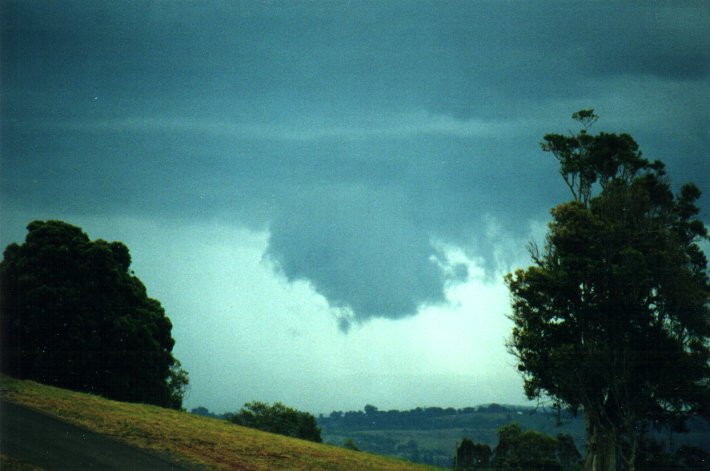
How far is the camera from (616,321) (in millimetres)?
34094

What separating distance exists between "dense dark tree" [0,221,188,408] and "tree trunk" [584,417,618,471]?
896 inches

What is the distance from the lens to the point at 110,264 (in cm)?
3959

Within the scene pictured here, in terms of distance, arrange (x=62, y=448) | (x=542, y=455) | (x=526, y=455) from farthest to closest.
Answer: (x=526, y=455)
(x=542, y=455)
(x=62, y=448)

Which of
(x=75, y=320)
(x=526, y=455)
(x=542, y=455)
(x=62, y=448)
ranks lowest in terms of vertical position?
(x=526, y=455)

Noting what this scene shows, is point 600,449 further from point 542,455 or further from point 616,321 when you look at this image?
point 542,455

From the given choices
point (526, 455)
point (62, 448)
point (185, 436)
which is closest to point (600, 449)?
point (526, 455)

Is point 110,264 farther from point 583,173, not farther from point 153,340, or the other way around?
point 583,173

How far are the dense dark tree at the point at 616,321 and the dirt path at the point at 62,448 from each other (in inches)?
835

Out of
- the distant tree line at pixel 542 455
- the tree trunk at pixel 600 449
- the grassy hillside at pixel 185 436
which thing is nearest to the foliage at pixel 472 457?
the distant tree line at pixel 542 455

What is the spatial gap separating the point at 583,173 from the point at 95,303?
27895 millimetres

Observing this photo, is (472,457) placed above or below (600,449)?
below

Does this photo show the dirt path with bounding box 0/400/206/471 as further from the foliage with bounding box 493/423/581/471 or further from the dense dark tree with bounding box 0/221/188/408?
the foliage with bounding box 493/423/581/471

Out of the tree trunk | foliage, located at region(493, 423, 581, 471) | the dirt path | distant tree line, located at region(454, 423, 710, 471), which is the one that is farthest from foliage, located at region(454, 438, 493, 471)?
the dirt path

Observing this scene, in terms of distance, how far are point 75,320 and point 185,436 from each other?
657 inches
